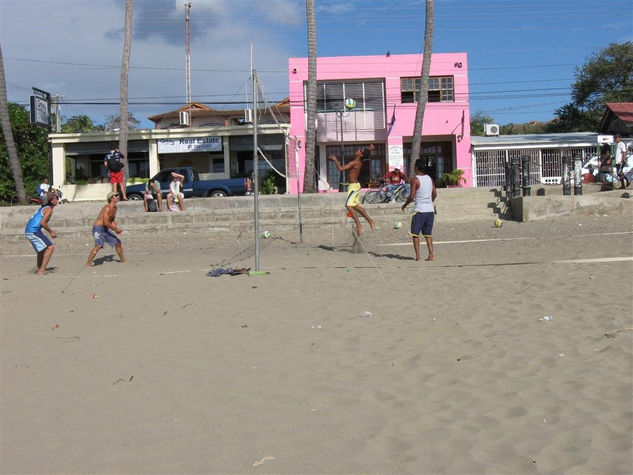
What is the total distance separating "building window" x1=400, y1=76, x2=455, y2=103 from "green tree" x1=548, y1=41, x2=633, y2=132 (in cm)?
1813

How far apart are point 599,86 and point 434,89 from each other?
19.5m

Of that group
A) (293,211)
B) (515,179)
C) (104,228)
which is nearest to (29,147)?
(293,211)

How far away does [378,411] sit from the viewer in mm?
4043

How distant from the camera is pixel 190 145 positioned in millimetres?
31422

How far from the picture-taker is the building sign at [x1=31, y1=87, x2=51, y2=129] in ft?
92.7

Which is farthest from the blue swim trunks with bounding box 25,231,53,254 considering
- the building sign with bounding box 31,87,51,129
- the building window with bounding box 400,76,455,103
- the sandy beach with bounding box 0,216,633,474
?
the building window with bounding box 400,76,455,103

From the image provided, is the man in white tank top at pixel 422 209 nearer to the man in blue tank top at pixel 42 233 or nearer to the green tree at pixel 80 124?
the man in blue tank top at pixel 42 233

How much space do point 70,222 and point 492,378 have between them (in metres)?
17.0

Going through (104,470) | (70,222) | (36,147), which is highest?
(36,147)

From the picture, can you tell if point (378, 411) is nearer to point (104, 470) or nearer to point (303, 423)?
point (303, 423)

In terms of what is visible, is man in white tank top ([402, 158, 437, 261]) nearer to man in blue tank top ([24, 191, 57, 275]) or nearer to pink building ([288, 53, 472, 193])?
man in blue tank top ([24, 191, 57, 275])

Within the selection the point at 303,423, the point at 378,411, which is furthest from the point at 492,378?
the point at 303,423

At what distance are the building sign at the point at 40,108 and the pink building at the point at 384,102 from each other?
38.4 feet

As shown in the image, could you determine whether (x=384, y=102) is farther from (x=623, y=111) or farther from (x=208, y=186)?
(x=623, y=111)
